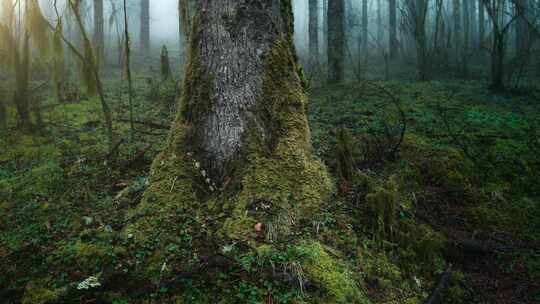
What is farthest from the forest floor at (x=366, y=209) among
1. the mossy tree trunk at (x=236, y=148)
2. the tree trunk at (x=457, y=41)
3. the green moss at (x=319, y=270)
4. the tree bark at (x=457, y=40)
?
the tree bark at (x=457, y=40)

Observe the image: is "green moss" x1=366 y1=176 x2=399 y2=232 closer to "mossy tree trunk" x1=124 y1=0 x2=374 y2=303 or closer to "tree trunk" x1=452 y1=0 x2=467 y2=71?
"mossy tree trunk" x1=124 y1=0 x2=374 y2=303

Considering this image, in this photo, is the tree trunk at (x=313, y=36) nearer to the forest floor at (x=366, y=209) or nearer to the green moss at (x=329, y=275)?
the forest floor at (x=366, y=209)

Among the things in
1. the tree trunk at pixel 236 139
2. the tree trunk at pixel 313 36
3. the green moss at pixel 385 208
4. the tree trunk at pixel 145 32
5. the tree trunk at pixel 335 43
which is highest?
the tree trunk at pixel 145 32

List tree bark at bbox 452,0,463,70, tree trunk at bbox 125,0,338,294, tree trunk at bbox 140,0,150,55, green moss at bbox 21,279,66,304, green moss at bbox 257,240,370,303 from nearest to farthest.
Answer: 1. green moss at bbox 21,279,66,304
2. green moss at bbox 257,240,370,303
3. tree trunk at bbox 125,0,338,294
4. tree bark at bbox 452,0,463,70
5. tree trunk at bbox 140,0,150,55

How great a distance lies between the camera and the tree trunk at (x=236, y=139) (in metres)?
2.91

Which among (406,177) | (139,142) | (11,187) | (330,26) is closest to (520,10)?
(330,26)

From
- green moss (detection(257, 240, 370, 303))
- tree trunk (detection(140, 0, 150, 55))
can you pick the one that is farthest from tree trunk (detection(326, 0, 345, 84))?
tree trunk (detection(140, 0, 150, 55))

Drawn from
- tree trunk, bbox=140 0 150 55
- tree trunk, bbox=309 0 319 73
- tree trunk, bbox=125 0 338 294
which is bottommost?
tree trunk, bbox=125 0 338 294

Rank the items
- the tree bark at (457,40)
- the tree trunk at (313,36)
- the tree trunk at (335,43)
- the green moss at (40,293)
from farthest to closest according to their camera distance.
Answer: the tree trunk at (313,36), the tree bark at (457,40), the tree trunk at (335,43), the green moss at (40,293)

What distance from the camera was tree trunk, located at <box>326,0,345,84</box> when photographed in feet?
35.3

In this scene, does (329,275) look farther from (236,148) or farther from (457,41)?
(457,41)

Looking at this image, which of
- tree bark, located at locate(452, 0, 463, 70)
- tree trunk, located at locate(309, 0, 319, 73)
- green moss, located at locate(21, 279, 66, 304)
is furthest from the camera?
tree trunk, located at locate(309, 0, 319, 73)

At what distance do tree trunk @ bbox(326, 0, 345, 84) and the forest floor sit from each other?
14.9 feet

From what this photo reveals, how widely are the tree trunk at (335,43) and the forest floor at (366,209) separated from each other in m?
4.54
